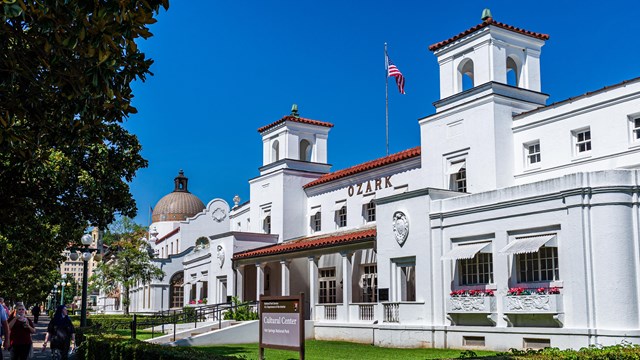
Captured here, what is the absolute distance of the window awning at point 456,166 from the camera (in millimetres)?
26953

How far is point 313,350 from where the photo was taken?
24797 millimetres

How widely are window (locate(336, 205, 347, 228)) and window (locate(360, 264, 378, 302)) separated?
13.1ft

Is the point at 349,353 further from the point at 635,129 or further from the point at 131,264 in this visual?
the point at 131,264

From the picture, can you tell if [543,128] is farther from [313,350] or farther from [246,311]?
[246,311]

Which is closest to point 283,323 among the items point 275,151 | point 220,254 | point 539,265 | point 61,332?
point 61,332

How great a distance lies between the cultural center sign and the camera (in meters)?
14.9

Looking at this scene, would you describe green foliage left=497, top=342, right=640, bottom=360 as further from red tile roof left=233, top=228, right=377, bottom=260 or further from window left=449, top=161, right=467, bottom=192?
red tile roof left=233, top=228, right=377, bottom=260

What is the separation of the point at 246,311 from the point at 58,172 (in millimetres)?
14776

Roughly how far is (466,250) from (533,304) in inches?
122

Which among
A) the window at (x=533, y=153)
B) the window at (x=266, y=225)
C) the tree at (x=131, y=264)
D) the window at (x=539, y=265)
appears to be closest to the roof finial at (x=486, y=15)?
the window at (x=533, y=153)

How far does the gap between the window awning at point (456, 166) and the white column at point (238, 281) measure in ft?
51.0

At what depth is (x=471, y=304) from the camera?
2286 cm

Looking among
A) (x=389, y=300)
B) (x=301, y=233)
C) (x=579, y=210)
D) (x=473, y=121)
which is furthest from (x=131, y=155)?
(x=301, y=233)

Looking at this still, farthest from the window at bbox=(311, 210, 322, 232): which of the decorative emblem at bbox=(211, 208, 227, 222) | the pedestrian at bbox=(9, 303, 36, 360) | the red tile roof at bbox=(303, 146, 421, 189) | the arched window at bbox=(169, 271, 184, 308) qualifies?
the decorative emblem at bbox=(211, 208, 227, 222)
